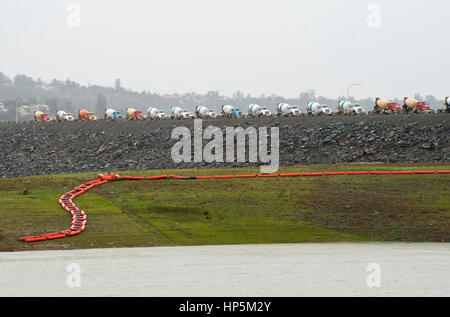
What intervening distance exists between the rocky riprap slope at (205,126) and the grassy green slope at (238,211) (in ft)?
92.0

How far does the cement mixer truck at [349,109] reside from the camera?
11725 centimetres

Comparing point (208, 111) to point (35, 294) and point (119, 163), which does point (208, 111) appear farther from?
point (35, 294)

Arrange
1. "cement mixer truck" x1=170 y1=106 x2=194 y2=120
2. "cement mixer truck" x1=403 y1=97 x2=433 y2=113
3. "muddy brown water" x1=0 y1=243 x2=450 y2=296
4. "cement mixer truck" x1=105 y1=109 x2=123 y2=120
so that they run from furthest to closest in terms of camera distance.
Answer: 1. "cement mixer truck" x1=105 y1=109 x2=123 y2=120
2. "cement mixer truck" x1=170 y1=106 x2=194 y2=120
3. "cement mixer truck" x1=403 y1=97 x2=433 y2=113
4. "muddy brown water" x1=0 y1=243 x2=450 y2=296

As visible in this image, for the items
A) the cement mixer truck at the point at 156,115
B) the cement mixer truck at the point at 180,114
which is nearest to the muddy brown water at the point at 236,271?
the cement mixer truck at the point at 180,114

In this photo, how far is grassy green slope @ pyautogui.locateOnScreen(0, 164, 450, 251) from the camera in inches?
1628

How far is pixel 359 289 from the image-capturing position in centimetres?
2967

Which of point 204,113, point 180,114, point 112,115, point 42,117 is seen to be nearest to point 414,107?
point 204,113

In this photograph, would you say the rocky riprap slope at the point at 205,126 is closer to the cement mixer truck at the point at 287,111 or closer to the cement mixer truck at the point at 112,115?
the cement mixer truck at the point at 112,115

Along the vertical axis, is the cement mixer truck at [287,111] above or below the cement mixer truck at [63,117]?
above

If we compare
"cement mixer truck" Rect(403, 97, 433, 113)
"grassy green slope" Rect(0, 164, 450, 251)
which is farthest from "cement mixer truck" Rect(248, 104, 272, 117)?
"grassy green slope" Rect(0, 164, 450, 251)

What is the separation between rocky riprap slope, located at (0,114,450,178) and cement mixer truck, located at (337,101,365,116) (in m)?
10.6

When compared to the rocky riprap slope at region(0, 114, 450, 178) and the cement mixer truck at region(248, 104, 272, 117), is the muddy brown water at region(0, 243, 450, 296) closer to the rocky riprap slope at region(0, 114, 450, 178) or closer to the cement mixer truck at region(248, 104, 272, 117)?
the rocky riprap slope at region(0, 114, 450, 178)

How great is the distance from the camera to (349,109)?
390 ft

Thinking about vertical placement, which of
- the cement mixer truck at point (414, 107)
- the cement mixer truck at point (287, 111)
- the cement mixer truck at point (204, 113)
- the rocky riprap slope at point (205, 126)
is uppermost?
the cement mixer truck at point (414, 107)
